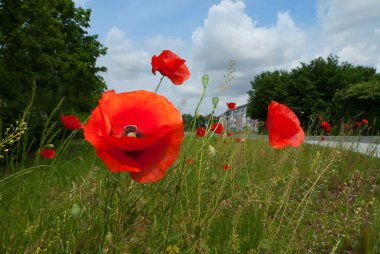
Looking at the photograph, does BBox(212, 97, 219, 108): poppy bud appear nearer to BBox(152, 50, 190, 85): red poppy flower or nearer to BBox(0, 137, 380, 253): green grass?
BBox(0, 137, 380, 253): green grass

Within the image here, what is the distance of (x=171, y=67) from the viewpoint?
145 cm

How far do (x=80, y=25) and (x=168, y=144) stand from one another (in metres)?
19.3

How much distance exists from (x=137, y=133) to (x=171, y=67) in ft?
2.12

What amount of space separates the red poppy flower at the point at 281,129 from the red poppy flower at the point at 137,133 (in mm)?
482

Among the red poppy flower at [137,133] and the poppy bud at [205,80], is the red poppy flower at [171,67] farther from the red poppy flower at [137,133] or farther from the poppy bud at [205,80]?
the red poppy flower at [137,133]

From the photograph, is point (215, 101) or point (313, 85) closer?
point (215, 101)

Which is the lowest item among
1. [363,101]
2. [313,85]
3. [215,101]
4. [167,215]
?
[167,215]

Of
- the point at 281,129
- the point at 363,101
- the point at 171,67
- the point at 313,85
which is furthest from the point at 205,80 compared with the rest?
the point at 313,85

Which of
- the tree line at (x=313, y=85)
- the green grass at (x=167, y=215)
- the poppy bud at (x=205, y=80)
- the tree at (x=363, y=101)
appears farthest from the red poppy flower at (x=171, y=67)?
the tree line at (x=313, y=85)

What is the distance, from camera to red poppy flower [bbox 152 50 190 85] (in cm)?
145

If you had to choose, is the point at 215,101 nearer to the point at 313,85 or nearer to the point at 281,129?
the point at 281,129

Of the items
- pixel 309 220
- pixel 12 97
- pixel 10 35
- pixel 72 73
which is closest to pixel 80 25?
pixel 72 73

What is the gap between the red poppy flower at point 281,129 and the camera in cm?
118

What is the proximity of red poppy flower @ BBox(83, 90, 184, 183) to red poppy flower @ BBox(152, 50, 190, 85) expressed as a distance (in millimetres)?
595
